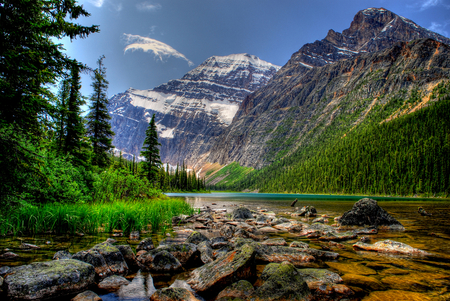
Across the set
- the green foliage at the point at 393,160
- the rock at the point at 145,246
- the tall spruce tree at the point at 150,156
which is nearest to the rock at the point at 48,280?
the rock at the point at 145,246

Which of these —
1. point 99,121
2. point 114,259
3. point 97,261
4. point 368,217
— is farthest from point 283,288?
point 99,121

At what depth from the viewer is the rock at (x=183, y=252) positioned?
6720 mm

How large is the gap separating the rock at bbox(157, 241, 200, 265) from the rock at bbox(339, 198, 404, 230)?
12611 mm

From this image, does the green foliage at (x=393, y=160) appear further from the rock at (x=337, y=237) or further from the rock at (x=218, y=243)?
the rock at (x=218, y=243)

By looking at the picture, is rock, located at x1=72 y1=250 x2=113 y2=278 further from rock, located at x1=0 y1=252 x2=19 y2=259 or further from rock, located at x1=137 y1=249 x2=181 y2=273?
rock, located at x1=0 y1=252 x2=19 y2=259

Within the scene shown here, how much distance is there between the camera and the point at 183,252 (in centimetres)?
685

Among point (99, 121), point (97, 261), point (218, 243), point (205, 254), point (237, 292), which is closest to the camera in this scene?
point (237, 292)

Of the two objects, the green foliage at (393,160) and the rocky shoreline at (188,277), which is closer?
the rocky shoreline at (188,277)

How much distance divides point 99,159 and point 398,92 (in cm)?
19746

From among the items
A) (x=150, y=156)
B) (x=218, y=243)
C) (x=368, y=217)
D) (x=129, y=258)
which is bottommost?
(x=218, y=243)

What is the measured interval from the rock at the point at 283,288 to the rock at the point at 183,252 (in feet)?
9.95

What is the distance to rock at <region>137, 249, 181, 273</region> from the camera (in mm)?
6006

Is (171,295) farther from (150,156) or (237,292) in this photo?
(150,156)

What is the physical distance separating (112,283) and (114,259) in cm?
104
